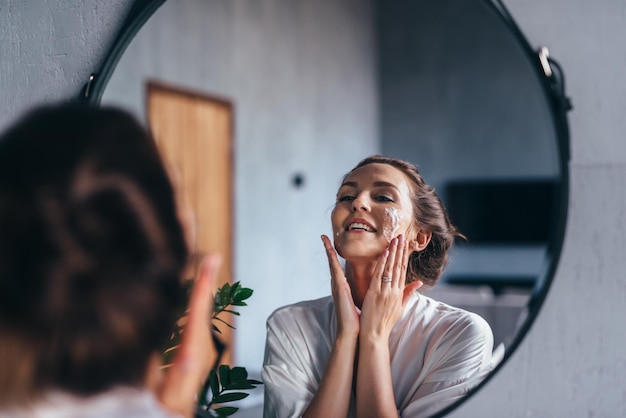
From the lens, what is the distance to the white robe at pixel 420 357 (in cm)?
59

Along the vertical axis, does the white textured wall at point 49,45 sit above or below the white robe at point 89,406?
above

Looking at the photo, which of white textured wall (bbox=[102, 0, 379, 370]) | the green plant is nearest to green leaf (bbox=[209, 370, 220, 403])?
the green plant

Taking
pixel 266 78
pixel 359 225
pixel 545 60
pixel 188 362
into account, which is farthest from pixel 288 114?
pixel 188 362

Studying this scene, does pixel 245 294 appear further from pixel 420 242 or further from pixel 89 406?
pixel 89 406

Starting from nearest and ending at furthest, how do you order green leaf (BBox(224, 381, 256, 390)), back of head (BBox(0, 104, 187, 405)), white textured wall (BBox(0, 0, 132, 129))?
back of head (BBox(0, 104, 187, 405)), green leaf (BBox(224, 381, 256, 390)), white textured wall (BBox(0, 0, 132, 129))

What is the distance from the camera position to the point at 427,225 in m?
0.62

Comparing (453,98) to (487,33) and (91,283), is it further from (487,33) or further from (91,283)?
(91,283)

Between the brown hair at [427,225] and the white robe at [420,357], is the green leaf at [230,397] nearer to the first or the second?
the white robe at [420,357]

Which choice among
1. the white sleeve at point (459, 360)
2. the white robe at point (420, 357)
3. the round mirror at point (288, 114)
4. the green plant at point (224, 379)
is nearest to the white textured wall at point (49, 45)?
the round mirror at point (288, 114)

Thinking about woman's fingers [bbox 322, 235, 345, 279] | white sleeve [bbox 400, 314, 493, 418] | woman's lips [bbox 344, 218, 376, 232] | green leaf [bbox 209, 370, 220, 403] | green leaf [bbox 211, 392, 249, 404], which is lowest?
green leaf [bbox 211, 392, 249, 404]

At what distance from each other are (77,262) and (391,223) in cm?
35

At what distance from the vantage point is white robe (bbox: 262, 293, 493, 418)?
23.3 inches

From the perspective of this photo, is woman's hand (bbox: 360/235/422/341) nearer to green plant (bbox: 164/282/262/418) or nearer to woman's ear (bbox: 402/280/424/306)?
woman's ear (bbox: 402/280/424/306)

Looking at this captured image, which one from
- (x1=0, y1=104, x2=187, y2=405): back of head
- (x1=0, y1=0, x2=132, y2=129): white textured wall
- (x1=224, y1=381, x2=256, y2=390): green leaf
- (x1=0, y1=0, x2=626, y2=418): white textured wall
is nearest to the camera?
(x1=0, y1=104, x2=187, y2=405): back of head
